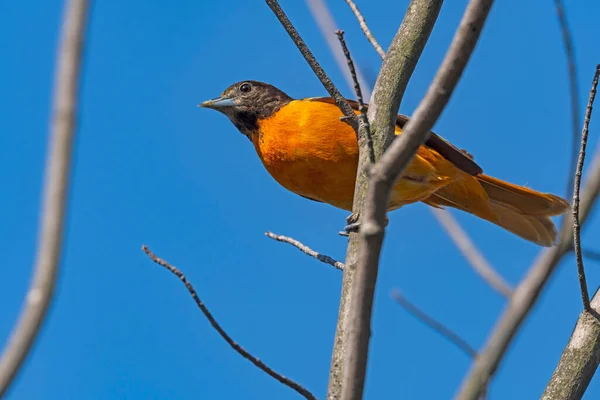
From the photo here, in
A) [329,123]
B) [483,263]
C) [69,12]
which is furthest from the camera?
[329,123]

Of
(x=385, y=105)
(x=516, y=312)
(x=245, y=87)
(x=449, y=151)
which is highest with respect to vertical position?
(x=245, y=87)

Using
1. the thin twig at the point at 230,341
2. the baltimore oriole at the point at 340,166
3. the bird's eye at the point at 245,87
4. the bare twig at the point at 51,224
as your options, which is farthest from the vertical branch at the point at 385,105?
the bird's eye at the point at 245,87

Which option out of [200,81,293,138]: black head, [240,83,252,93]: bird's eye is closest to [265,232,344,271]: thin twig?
[200,81,293,138]: black head

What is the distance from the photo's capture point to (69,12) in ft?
5.05

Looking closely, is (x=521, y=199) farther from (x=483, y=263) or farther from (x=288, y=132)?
(x=483, y=263)

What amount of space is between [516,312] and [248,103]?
4269mm

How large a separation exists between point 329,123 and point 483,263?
2223 mm

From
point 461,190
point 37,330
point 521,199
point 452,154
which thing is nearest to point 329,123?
point 452,154

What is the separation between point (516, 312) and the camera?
2268 mm

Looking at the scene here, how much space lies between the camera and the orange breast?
516cm

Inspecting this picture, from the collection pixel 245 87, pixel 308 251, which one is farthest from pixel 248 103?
pixel 308 251

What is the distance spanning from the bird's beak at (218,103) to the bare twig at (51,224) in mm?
5000

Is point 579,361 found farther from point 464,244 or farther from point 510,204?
point 510,204

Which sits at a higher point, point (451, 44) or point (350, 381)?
point (451, 44)
